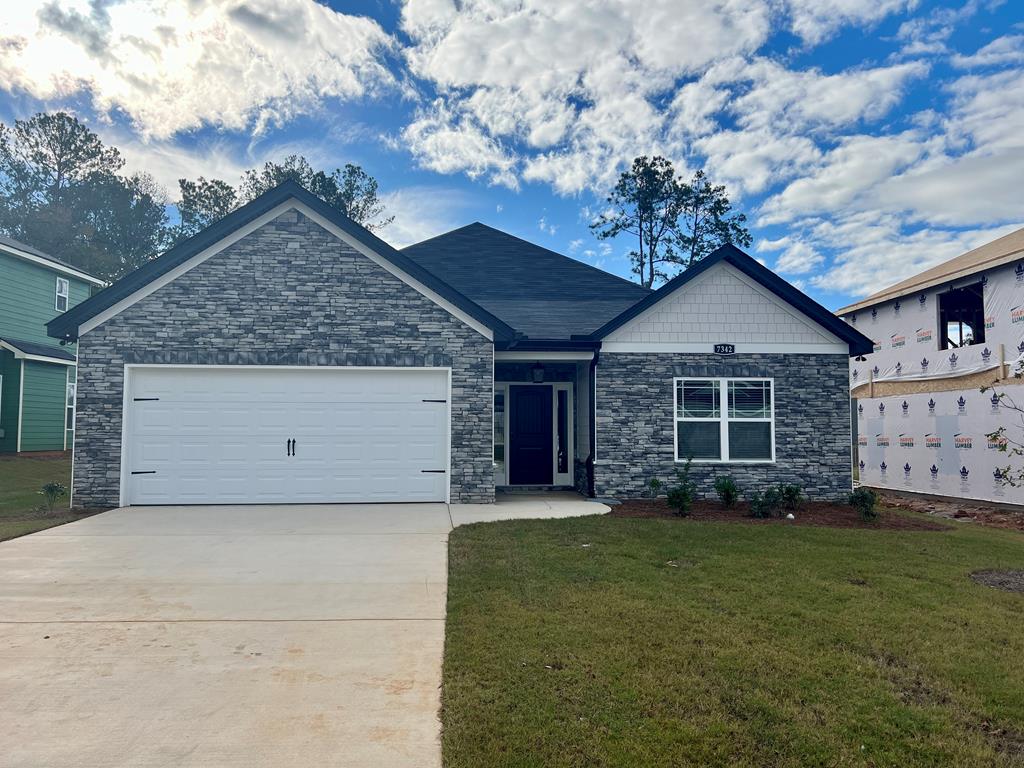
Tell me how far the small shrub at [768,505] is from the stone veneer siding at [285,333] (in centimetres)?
455

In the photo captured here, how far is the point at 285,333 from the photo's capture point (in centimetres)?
1081

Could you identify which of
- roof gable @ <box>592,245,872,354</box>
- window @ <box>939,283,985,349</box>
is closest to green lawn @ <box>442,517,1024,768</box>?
roof gable @ <box>592,245,872,354</box>

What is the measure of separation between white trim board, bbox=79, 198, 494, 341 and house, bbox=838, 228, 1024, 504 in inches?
357

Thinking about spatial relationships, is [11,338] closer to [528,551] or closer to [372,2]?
[372,2]

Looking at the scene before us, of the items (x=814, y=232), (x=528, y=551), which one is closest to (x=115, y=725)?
(x=528, y=551)

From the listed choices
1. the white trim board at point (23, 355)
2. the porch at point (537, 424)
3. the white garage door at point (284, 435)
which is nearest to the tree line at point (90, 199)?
the white trim board at point (23, 355)

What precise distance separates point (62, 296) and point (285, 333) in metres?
16.1

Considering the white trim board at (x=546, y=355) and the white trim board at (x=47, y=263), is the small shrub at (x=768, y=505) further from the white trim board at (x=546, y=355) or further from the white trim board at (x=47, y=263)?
the white trim board at (x=47, y=263)

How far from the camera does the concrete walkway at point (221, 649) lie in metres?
3.25

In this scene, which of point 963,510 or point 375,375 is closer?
point 375,375

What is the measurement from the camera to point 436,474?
436 inches

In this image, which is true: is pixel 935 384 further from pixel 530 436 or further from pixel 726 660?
pixel 726 660

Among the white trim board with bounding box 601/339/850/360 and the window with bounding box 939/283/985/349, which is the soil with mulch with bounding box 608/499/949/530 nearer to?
the white trim board with bounding box 601/339/850/360

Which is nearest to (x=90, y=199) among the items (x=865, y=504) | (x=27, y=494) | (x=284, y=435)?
(x=27, y=494)
